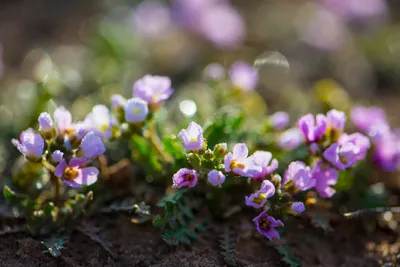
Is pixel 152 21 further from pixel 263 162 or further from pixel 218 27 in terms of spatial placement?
pixel 263 162

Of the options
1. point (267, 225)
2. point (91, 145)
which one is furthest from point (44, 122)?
point (267, 225)

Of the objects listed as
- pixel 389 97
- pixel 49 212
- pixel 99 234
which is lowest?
pixel 389 97

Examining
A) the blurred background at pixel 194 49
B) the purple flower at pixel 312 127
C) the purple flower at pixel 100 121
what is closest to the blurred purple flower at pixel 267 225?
the purple flower at pixel 312 127

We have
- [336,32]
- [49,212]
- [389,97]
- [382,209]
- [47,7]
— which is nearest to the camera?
[49,212]

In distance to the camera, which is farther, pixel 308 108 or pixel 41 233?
pixel 308 108

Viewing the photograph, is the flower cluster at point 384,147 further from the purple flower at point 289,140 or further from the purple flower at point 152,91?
the purple flower at point 152,91

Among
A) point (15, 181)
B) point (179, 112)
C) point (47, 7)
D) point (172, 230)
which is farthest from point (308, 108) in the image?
point (47, 7)

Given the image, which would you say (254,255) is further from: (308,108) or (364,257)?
(308,108)
